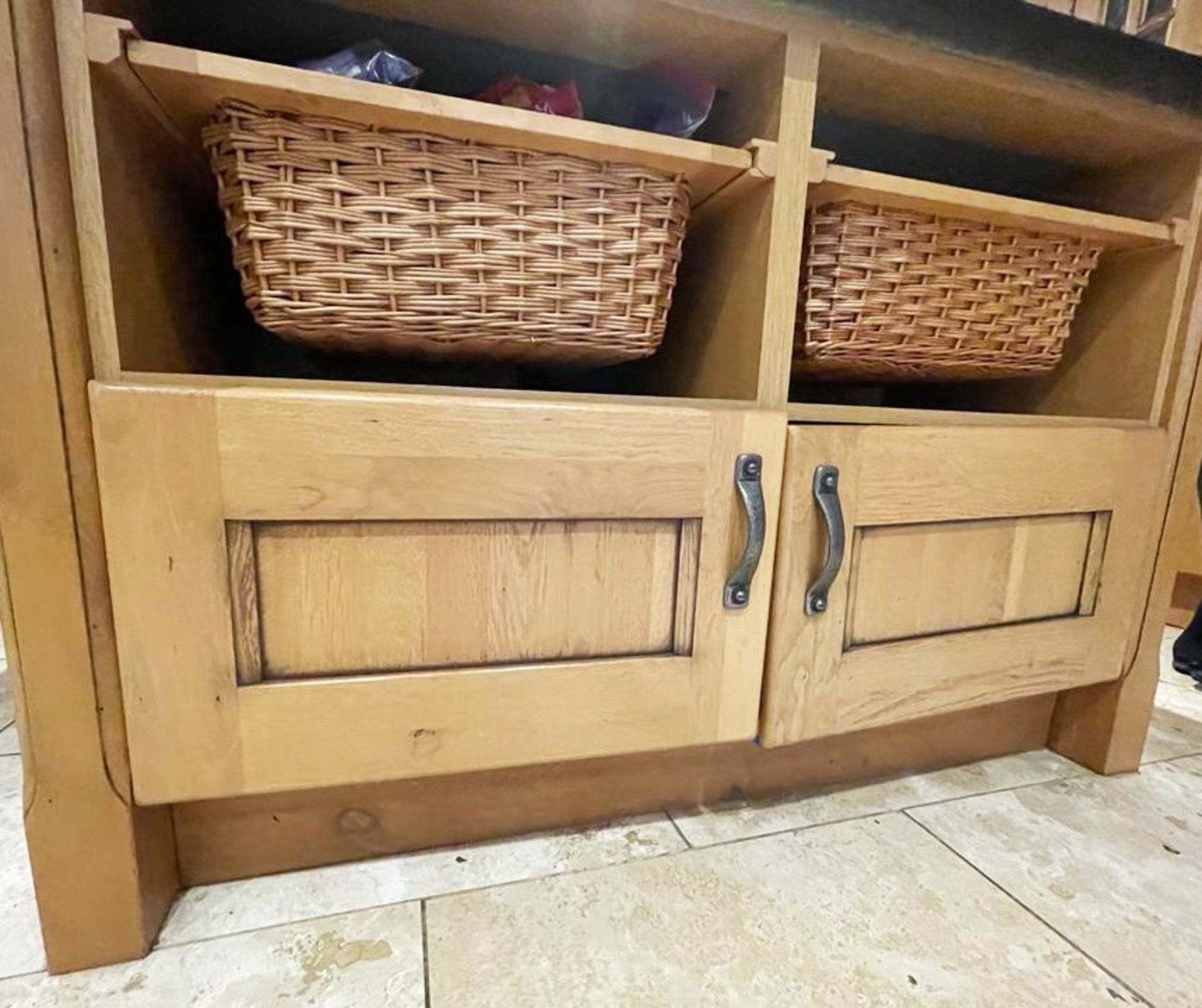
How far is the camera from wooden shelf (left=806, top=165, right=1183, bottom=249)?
552 millimetres

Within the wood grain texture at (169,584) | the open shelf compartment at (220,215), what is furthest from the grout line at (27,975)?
the open shelf compartment at (220,215)

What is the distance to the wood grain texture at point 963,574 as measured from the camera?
2.00ft

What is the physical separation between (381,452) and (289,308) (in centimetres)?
13

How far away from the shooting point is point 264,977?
0.46m

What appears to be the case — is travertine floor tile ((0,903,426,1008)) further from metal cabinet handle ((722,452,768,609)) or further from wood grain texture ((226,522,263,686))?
metal cabinet handle ((722,452,768,609))

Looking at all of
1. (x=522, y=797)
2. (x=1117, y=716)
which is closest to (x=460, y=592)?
(x=522, y=797)

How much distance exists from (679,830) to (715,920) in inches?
4.7

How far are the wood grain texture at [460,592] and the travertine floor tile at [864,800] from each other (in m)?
0.24

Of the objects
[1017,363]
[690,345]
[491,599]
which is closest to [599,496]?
[491,599]

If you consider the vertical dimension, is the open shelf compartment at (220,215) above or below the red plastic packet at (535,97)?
below

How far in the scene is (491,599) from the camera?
1.68ft

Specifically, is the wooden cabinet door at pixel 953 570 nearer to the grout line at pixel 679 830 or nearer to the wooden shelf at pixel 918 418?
the wooden shelf at pixel 918 418

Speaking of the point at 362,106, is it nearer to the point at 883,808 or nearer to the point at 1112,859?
the point at 883,808

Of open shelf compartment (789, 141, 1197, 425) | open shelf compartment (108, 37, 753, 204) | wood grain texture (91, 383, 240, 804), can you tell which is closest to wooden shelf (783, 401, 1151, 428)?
open shelf compartment (789, 141, 1197, 425)
